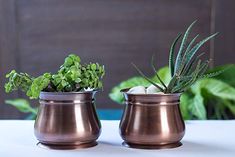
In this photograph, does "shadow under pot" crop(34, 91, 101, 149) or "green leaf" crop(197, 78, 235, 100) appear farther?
"green leaf" crop(197, 78, 235, 100)

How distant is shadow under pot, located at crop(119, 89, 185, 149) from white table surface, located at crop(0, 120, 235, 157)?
14mm

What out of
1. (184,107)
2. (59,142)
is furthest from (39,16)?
(59,142)

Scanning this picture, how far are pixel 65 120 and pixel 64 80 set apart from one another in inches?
2.3

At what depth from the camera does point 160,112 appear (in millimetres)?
568

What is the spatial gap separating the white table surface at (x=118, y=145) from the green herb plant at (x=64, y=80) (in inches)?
3.5

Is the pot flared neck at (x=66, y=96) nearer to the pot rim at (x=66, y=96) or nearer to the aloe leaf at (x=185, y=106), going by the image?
the pot rim at (x=66, y=96)

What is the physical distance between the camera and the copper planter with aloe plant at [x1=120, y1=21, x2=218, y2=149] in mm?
566

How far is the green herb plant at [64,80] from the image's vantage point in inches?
22.2

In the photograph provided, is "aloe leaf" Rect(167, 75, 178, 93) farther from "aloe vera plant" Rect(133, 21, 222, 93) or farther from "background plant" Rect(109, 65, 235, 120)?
"background plant" Rect(109, 65, 235, 120)

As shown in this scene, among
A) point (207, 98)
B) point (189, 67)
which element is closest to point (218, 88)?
point (207, 98)

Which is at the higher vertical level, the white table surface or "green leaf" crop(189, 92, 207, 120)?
the white table surface

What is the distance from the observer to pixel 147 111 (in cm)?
57

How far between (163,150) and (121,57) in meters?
1.24

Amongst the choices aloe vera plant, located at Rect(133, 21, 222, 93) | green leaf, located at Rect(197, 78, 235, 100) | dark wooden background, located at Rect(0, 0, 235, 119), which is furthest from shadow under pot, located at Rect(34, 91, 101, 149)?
dark wooden background, located at Rect(0, 0, 235, 119)
